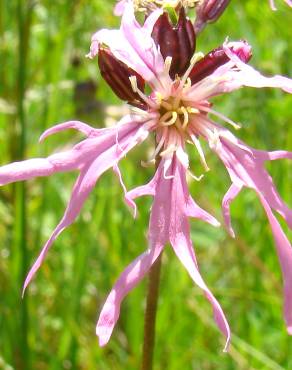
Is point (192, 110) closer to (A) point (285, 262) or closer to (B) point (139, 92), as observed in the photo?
(B) point (139, 92)

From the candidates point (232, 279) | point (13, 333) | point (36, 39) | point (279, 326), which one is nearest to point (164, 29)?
point (13, 333)

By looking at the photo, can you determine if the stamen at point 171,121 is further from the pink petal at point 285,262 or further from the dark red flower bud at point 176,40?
the pink petal at point 285,262

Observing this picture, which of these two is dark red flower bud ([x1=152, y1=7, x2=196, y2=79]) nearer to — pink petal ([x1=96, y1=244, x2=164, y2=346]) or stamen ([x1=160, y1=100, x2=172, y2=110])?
stamen ([x1=160, y1=100, x2=172, y2=110])

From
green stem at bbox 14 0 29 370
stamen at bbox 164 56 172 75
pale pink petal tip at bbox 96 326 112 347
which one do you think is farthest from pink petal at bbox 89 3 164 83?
green stem at bbox 14 0 29 370

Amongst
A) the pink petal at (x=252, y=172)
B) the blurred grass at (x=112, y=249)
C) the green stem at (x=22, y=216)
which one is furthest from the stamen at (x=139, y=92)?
the green stem at (x=22, y=216)

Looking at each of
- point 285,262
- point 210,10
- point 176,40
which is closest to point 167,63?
point 176,40

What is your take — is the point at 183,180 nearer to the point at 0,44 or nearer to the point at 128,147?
the point at 128,147
